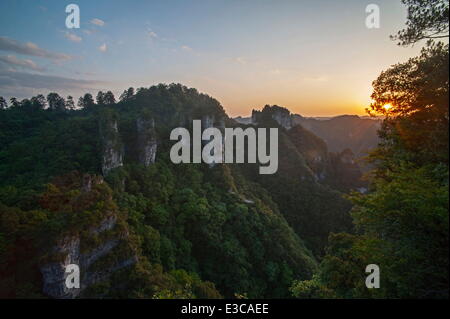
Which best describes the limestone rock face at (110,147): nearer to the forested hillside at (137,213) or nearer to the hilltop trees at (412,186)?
the forested hillside at (137,213)

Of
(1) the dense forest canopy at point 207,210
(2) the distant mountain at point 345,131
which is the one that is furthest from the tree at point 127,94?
(2) the distant mountain at point 345,131

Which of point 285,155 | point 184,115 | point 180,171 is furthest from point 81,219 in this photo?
point 285,155

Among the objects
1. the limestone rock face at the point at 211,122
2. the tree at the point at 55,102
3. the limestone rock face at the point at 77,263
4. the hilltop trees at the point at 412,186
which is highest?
the tree at the point at 55,102

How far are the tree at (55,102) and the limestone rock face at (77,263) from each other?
147 ft

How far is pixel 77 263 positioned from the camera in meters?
14.3

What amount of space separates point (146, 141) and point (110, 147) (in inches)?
231

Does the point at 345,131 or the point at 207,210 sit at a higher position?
the point at 345,131

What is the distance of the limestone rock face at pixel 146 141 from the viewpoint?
33.1 metres

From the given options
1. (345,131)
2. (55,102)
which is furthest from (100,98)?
(345,131)

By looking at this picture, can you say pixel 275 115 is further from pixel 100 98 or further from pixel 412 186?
pixel 412 186

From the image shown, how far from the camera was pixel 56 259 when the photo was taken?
12.9 metres

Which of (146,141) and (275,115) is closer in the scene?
(146,141)

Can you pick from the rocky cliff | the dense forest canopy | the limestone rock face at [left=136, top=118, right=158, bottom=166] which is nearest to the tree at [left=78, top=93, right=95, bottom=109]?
the dense forest canopy
